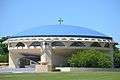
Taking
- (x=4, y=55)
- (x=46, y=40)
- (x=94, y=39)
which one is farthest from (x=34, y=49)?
(x=4, y=55)

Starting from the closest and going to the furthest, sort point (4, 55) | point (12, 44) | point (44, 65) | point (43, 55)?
point (44, 65), point (43, 55), point (12, 44), point (4, 55)

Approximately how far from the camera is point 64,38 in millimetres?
81875

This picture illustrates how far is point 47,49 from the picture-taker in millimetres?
77562

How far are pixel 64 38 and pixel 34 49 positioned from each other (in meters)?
6.98

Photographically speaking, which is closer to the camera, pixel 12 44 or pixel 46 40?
pixel 46 40

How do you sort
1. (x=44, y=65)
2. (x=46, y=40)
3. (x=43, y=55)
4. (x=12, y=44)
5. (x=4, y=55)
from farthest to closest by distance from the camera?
(x=4, y=55)
(x=12, y=44)
(x=46, y=40)
(x=43, y=55)
(x=44, y=65)

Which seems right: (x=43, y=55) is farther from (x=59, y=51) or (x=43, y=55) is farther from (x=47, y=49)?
(x=59, y=51)

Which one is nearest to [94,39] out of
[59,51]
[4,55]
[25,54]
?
[59,51]

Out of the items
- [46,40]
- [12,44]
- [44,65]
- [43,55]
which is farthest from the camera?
[12,44]

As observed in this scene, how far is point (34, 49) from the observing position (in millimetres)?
83625

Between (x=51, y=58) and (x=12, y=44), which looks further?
(x=12, y=44)

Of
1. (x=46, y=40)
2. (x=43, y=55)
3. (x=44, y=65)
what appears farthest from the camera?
(x=46, y=40)

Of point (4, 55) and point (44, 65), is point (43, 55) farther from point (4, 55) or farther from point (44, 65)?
point (4, 55)

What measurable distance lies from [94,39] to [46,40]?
10127 millimetres
